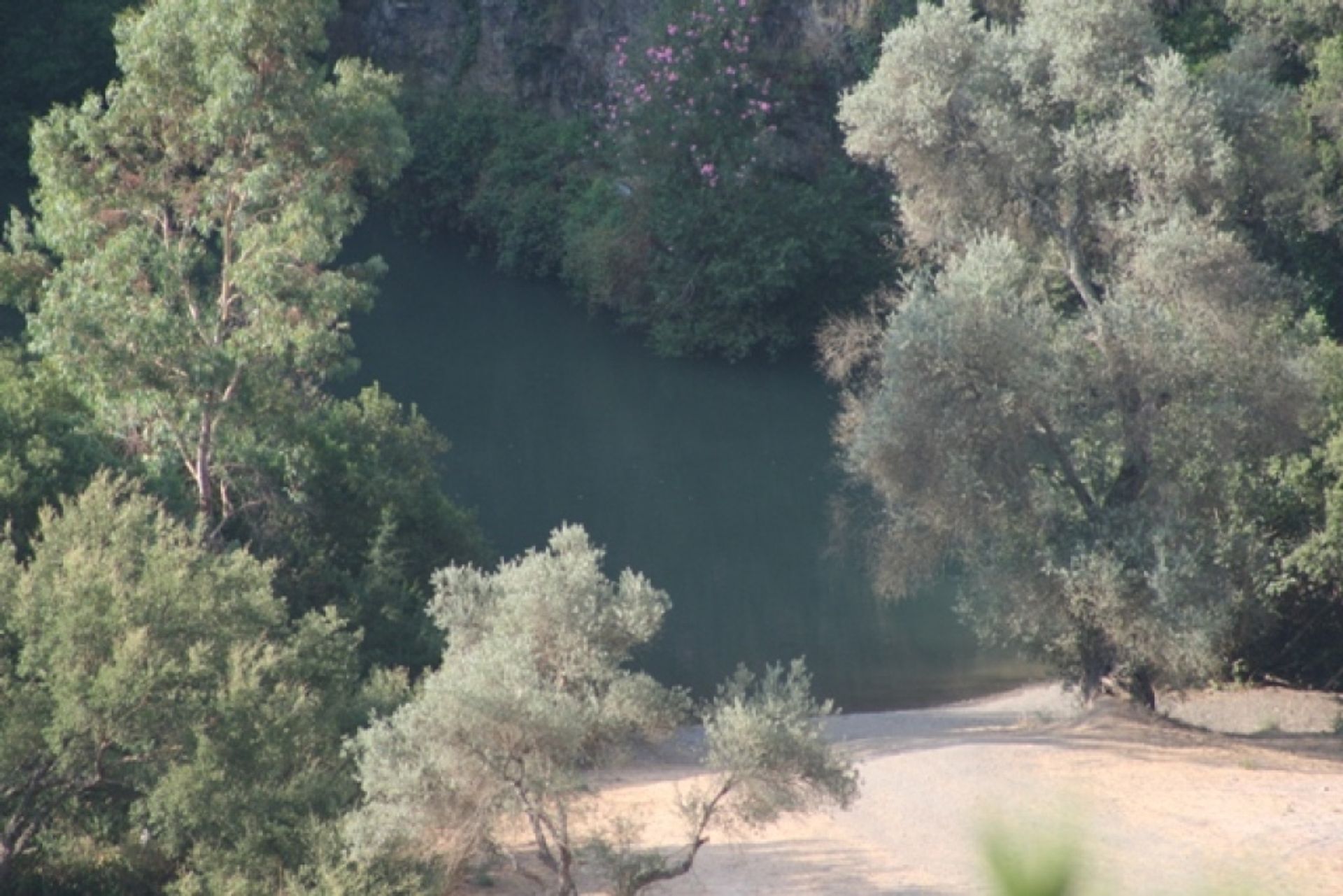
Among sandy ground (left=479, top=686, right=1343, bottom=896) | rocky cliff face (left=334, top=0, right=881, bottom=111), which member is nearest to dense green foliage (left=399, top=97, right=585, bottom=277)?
rocky cliff face (left=334, top=0, right=881, bottom=111)

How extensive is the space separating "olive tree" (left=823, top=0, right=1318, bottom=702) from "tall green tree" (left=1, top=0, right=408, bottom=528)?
220 inches

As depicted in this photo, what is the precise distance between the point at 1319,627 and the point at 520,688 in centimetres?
1203

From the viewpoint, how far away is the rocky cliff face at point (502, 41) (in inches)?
1844

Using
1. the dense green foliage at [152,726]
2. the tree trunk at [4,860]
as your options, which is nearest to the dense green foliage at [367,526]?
the dense green foliage at [152,726]

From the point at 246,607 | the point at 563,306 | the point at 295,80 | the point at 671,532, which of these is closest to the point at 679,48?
the point at 563,306

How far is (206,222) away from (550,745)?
30.0 ft

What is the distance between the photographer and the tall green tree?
17.9 metres

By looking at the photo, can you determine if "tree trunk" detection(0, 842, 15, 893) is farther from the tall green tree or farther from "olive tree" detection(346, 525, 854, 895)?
the tall green tree

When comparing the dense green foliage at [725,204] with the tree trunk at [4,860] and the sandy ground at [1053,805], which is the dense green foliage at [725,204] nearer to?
the sandy ground at [1053,805]

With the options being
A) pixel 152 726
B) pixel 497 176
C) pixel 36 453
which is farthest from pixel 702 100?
pixel 152 726

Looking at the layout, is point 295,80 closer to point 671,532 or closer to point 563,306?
point 671,532

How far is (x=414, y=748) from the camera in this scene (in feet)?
40.5

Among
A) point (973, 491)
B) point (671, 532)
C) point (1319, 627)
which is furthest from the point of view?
point (671, 532)

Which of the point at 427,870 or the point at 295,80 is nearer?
the point at 427,870
